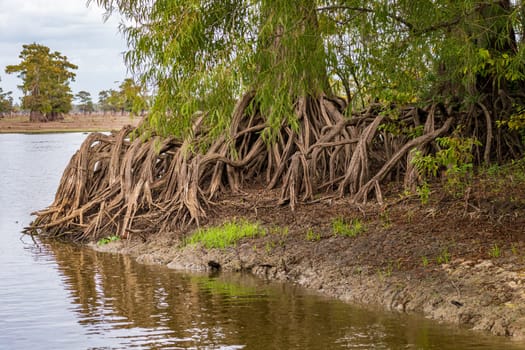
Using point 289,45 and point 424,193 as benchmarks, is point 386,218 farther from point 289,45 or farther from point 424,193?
Result: point 289,45

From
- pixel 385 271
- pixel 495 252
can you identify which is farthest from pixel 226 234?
pixel 495 252

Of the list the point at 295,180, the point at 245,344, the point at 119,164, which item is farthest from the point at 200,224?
the point at 245,344

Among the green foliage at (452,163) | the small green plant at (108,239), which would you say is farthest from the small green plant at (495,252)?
the small green plant at (108,239)

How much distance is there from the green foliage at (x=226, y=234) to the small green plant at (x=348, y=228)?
1.13 meters

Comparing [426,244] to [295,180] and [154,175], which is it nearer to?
[295,180]

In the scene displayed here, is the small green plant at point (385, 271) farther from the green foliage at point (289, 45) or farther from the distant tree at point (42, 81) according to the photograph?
the distant tree at point (42, 81)

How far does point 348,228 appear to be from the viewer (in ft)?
38.5

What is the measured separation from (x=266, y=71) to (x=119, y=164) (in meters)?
6.25

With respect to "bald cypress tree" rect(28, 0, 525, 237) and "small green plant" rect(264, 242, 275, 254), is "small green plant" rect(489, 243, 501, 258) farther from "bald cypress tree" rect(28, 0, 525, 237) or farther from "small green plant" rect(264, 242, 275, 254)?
"small green plant" rect(264, 242, 275, 254)

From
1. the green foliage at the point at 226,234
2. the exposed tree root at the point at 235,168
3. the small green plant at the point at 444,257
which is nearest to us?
the small green plant at the point at 444,257

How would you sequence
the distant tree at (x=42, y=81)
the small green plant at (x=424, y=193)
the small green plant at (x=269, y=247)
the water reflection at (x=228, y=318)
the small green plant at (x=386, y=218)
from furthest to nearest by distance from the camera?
1. the distant tree at (x=42, y=81)
2. the small green plant at (x=269, y=247)
3. the small green plant at (x=424, y=193)
4. the small green plant at (x=386, y=218)
5. the water reflection at (x=228, y=318)

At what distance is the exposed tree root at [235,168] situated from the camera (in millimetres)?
13438

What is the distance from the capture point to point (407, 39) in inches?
436

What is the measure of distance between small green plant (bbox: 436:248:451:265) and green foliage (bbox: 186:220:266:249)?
3.14 m
